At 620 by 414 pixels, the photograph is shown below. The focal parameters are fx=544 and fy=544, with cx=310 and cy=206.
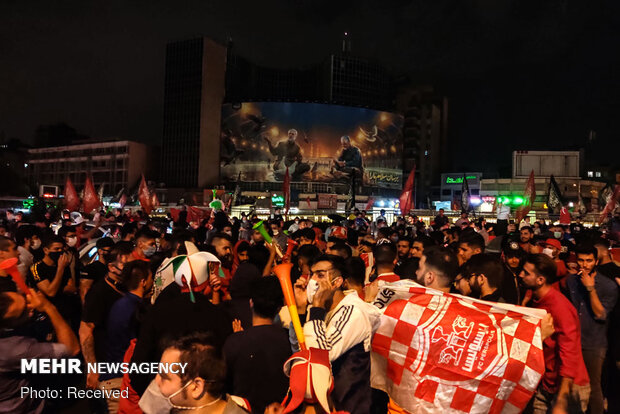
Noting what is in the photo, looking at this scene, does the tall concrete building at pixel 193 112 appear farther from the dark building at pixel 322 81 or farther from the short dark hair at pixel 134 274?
the short dark hair at pixel 134 274

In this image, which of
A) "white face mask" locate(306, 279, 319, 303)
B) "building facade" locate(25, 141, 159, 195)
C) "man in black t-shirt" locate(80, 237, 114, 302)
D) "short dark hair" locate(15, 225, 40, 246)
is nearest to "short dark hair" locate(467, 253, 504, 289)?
"white face mask" locate(306, 279, 319, 303)

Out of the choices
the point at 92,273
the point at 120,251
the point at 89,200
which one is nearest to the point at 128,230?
the point at 92,273

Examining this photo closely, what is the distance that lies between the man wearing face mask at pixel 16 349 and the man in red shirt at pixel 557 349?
3487 mm

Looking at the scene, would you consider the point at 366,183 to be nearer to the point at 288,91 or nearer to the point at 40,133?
the point at 288,91

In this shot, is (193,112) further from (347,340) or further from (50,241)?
(347,340)

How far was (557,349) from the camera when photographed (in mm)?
4137

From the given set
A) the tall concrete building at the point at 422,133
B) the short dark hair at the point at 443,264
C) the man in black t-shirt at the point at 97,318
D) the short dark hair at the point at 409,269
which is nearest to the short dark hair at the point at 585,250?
the short dark hair at the point at 409,269

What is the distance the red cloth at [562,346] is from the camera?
13.4 feet

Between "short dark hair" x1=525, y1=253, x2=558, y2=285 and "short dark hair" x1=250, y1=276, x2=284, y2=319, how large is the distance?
217cm

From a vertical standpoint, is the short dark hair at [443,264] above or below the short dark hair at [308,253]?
above

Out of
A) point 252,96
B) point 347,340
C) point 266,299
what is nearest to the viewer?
point 347,340

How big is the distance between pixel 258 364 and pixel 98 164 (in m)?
102

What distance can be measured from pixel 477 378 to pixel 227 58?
4068 inches

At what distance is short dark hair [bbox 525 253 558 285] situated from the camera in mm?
4402
